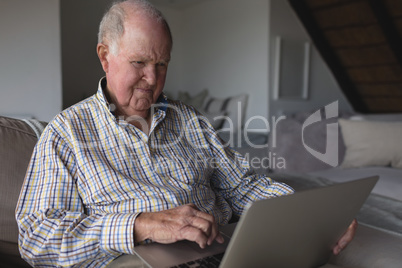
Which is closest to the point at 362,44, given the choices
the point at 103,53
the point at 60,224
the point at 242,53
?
the point at 242,53

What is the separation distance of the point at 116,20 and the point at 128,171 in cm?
43

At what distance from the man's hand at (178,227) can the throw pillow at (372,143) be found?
5.22ft

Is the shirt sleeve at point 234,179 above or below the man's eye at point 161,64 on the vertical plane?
below

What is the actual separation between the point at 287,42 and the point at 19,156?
3.39 metres

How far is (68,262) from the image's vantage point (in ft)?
2.60

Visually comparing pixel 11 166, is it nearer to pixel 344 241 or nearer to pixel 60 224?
pixel 60 224

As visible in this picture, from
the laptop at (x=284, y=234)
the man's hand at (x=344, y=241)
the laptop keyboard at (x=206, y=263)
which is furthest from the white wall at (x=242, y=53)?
the laptop keyboard at (x=206, y=263)

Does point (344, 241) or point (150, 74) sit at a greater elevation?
point (150, 74)

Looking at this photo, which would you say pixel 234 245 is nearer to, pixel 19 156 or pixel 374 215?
pixel 19 156

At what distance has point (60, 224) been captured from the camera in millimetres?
787

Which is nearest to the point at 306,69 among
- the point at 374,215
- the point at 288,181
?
the point at 288,181

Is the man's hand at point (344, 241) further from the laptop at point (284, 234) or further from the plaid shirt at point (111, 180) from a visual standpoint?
the plaid shirt at point (111, 180)

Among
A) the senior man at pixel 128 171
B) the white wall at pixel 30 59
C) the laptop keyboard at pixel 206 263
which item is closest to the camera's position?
the laptop keyboard at pixel 206 263

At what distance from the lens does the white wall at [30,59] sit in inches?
107
